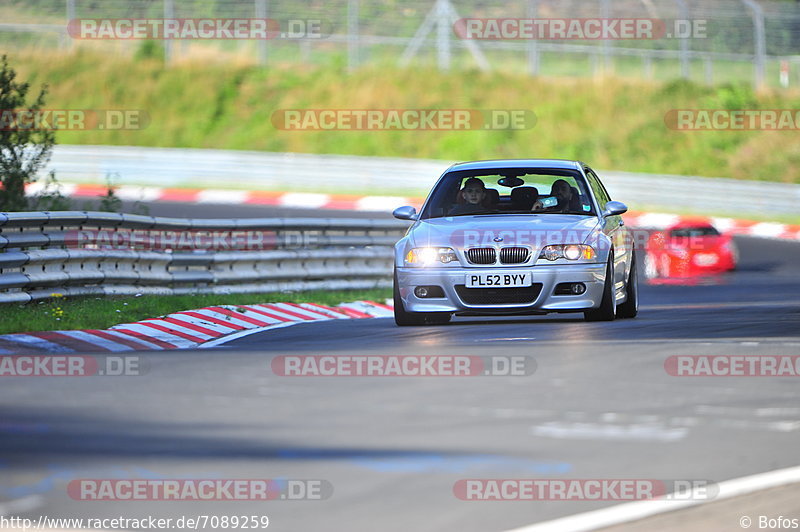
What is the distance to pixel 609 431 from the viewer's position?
23.6 ft

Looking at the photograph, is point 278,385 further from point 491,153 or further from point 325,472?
point 491,153

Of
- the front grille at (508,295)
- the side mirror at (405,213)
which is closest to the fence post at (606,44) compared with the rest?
the side mirror at (405,213)

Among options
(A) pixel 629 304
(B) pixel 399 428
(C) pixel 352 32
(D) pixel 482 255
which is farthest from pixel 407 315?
(C) pixel 352 32

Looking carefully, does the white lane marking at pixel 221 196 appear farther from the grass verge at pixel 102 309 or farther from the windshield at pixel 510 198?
the windshield at pixel 510 198

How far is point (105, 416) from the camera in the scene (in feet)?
25.2

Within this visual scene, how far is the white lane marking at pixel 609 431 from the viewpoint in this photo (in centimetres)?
702

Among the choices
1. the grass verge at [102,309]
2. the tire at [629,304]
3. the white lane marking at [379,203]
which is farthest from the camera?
the white lane marking at [379,203]

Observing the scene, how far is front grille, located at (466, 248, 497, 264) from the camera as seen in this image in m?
12.4

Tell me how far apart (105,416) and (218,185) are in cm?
3041

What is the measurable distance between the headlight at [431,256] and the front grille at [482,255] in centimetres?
14

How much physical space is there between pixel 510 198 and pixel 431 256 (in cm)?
128

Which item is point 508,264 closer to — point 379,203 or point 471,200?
point 471,200

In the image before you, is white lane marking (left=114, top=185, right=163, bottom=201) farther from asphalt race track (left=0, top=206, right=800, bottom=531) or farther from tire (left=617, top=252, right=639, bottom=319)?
asphalt race track (left=0, top=206, right=800, bottom=531)

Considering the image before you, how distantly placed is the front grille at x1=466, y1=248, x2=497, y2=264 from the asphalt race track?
4.26ft
